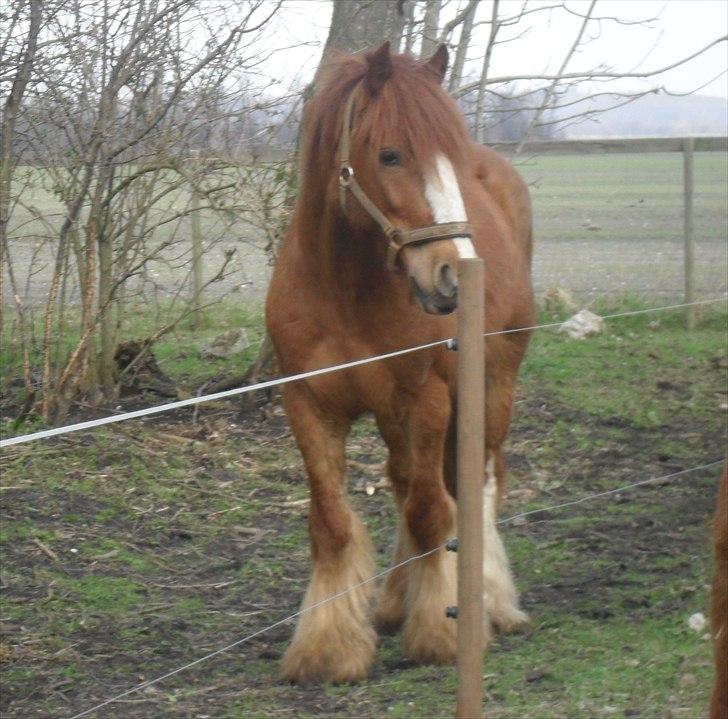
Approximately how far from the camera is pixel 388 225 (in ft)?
12.3

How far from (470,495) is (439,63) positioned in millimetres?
1914

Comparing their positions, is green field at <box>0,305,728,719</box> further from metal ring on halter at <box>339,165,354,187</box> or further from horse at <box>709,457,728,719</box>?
metal ring on halter at <box>339,165,354,187</box>

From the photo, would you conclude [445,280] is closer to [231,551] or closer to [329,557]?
[329,557]

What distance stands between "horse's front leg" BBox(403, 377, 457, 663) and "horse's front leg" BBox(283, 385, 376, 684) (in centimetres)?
Result: 21

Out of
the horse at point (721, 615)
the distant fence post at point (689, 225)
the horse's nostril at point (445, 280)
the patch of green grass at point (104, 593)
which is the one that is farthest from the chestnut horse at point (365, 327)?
the distant fence post at point (689, 225)

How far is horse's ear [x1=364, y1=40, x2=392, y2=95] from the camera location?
12.8 ft

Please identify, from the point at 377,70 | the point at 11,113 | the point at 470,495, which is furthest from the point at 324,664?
the point at 11,113

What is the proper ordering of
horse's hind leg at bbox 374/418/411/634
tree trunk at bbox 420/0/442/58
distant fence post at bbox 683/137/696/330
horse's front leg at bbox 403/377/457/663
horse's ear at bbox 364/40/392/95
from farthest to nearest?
distant fence post at bbox 683/137/696/330 < tree trunk at bbox 420/0/442/58 < horse's hind leg at bbox 374/418/411/634 < horse's front leg at bbox 403/377/457/663 < horse's ear at bbox 364/40/392/95

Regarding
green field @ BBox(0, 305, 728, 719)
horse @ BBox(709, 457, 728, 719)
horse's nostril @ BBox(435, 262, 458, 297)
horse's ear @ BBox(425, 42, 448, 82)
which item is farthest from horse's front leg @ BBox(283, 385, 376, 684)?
horse @ BBox(709, 457, 728, 719)

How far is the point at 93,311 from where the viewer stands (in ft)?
23.1

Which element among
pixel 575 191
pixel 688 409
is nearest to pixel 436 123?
pixel 688 409

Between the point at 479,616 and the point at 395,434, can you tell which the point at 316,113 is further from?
the point at 479,616

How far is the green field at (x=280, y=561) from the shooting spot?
12.6ft

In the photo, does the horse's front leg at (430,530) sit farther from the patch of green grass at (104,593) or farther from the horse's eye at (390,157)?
the patch of green grass at (104,593)
